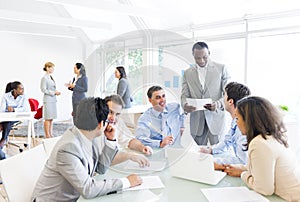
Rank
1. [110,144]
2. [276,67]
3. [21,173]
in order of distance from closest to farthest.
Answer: [21,173] < [110,144] < [276,67]

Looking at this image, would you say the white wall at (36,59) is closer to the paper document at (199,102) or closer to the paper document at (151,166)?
the paper document at (199,102)

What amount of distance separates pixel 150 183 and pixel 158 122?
2.78 ft

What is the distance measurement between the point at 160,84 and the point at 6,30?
17.8ft

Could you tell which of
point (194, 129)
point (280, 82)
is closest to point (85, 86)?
point (194, 129)

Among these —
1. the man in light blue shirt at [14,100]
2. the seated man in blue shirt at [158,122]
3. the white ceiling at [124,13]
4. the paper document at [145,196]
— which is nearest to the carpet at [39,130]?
the man in light blue shirt at [14,100]

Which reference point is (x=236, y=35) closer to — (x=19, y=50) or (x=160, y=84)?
(x=160, y=84)

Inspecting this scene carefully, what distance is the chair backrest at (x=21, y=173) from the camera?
1.33 m

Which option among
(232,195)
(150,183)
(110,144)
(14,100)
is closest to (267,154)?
(232,195)

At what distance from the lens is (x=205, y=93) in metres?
2.33

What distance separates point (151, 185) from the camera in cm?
133

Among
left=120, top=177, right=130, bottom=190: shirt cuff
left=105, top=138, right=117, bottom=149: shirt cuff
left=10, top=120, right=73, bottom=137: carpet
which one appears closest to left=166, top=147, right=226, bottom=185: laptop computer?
left=120, top=177, right=130, bottom=190: shirt cuff

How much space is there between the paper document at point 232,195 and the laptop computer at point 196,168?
82 millimetres

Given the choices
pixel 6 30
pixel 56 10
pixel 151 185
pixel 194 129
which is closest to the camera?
pixel 151 185

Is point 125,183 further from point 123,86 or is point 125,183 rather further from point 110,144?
point 123,86
